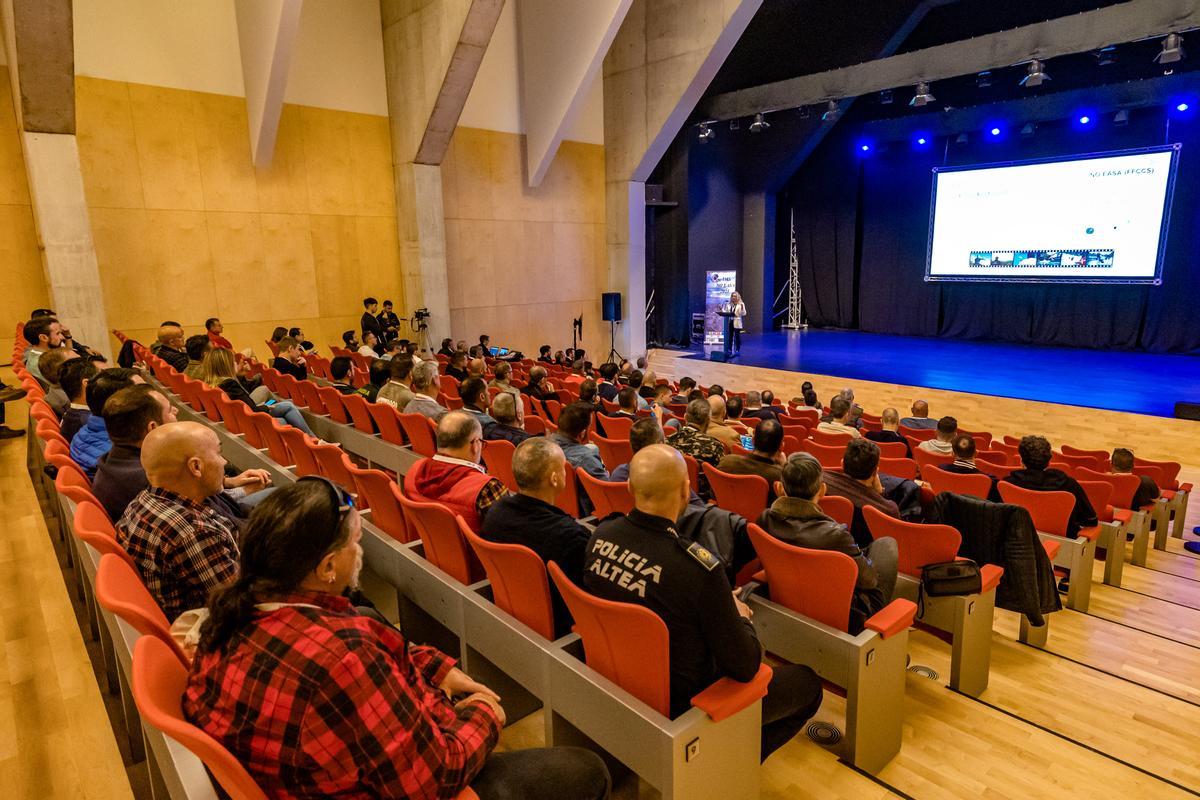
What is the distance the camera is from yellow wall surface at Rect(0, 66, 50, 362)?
8391 mm

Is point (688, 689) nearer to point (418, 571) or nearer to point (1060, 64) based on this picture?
point (418, 571)

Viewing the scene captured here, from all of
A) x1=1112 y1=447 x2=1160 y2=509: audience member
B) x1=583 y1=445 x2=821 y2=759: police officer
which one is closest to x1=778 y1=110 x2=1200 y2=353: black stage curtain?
x1=1112 y1=447 x2=1160 y2=509: audience member

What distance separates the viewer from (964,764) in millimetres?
2391

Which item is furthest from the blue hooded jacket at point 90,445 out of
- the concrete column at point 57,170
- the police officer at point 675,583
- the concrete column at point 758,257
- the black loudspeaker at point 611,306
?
the concrete column at point 758,257

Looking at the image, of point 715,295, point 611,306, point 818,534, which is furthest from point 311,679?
point 715,295

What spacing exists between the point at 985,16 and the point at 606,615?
1720cm

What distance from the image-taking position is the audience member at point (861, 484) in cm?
315

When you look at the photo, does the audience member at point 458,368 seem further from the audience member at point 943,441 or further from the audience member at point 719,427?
the audience member at point 943,441

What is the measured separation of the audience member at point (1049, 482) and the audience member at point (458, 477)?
3.25 meters

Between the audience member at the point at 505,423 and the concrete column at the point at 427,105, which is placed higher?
the concrete column at the point at 427,105

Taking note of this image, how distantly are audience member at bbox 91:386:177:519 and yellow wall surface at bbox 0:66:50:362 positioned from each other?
8216 mm

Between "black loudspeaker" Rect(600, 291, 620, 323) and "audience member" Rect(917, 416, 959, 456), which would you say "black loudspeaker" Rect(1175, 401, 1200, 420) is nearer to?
"audience member" Rect(917, 416, 959, 456)

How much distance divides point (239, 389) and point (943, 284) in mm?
15764

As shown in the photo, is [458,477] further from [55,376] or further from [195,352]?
[195,352]
